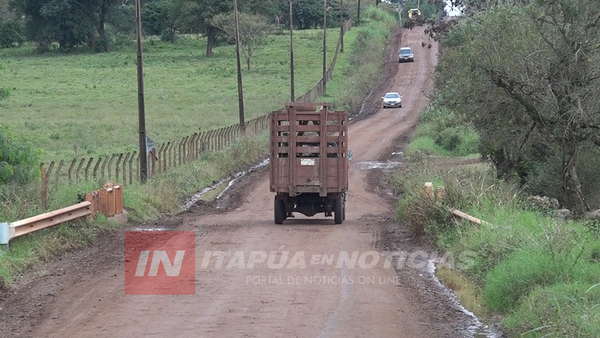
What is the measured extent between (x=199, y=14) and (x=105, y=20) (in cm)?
1601

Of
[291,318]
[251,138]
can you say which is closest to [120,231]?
[291,318]

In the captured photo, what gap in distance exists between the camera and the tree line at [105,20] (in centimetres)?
8956

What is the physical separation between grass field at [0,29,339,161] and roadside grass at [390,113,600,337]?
62.2 feet

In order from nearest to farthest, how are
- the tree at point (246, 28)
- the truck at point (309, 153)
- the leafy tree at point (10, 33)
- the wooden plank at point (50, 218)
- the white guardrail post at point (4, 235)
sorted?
1. the white guardrail post at point (4, 235)
2. the wooden plank at point (50, 218)
3. the truck at point (309, 153)
4. the tree at point (246, 28)
5. the leafy tree at point (10, 33)

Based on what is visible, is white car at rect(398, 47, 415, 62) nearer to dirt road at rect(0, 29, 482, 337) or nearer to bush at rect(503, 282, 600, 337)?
dirt road at rect(0, 29, 482, 337)

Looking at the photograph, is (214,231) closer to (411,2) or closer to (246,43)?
(246,43)

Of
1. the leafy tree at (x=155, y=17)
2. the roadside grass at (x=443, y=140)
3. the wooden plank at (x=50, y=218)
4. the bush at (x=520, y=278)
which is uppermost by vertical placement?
the leafy tree at (x=155, y=17)

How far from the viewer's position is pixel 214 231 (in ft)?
62.7

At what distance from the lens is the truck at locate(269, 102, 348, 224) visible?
20.8m

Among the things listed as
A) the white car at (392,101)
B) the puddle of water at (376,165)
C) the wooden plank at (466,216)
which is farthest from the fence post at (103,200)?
the white car at (392,101)

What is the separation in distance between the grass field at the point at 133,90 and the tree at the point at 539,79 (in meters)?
17.2

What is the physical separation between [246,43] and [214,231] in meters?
69.2

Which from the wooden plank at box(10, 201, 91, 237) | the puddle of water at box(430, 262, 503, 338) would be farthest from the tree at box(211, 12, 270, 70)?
the puddle of water at box(430, 262, 503, 338)

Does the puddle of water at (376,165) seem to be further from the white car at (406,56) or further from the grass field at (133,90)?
the white car at (406,56)
